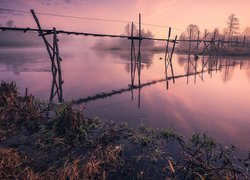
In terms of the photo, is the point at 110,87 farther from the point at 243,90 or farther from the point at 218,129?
the point at 243,90

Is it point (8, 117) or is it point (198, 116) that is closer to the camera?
point (8, 117)

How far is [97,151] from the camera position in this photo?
5.03 meters

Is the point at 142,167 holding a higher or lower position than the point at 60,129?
lower

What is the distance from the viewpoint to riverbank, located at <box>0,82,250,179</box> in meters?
4.19

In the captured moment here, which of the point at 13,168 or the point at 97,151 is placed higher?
the point at 13,168

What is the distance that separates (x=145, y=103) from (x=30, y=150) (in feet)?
20.6

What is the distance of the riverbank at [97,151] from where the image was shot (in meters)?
4.19

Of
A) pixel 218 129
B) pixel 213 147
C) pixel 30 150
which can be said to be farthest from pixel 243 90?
pixel 30 150

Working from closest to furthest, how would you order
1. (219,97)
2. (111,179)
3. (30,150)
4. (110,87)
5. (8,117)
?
(111,179), (30,150), (8,117), (219,97), (110,87)

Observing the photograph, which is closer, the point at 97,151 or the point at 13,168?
the point at 13,168

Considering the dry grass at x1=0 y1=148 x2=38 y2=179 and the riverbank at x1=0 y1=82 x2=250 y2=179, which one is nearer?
the dry grass at x1=0 y1=148 x2=38 y2=179

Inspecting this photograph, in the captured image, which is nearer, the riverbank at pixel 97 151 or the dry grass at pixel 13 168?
the dry grass at pixel 13 168

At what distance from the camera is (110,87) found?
13.9 meters

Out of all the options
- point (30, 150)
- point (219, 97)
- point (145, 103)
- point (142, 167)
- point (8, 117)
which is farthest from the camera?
point (219, 97)
